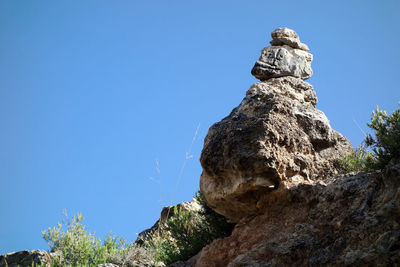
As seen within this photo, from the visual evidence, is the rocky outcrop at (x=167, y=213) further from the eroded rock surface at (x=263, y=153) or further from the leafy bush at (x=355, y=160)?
the leafy bush at (x=355, y=160)

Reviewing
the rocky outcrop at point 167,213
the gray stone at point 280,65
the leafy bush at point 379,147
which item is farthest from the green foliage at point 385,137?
the rocky outcrop at point 167,213

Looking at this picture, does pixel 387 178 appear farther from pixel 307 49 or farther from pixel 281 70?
pixel 307 49

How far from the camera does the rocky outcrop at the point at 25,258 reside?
29.9ft

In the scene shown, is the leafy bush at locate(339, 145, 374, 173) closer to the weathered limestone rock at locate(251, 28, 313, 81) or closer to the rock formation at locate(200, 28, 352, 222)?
the rock formation at locate(200, 28, 352, 222)

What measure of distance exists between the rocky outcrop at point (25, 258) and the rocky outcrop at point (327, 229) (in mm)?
4265

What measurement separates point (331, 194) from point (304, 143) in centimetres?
128

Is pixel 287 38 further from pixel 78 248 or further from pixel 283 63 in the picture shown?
pixel 78 248

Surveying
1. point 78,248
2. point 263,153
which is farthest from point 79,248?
point 263,153

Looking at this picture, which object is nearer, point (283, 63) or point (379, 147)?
point (379, 147)

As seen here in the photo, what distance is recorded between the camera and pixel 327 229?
5117mm

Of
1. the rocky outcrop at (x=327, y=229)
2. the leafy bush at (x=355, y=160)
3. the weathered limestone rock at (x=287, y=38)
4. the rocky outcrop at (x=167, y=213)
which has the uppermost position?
the weathered limestone rock at (x=287, y=38)

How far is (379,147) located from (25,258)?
782 cm

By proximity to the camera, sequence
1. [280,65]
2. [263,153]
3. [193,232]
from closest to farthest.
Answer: [263,153], [193,232], [280,65]

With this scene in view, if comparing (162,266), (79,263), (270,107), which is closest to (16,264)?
(79,263)
